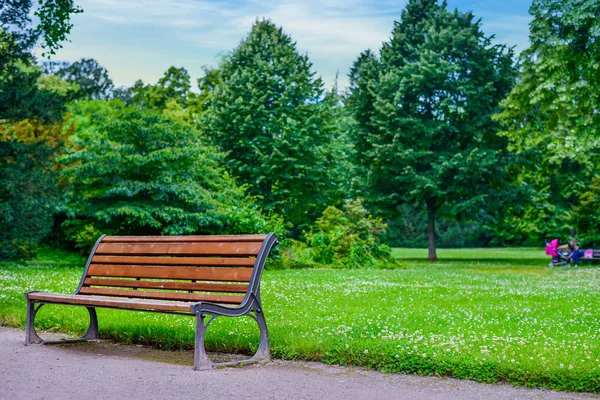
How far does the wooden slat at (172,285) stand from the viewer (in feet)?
20.6

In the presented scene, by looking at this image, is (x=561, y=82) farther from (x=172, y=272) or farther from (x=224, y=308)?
(x=224, y=308)

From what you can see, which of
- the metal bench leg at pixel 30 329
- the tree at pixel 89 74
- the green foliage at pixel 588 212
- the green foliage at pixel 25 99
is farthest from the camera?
the tree at pixel 89 74

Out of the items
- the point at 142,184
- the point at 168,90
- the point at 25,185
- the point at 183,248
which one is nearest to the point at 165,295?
the point at 183,248

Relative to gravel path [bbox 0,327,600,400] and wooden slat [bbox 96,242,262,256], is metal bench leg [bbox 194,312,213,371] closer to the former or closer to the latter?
gravel path [bbox 0,327,600,400]

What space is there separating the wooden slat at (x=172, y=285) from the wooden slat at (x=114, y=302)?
258 millimetres

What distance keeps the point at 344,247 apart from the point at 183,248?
15.9 meters

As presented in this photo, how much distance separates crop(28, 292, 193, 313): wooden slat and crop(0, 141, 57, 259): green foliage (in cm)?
1253

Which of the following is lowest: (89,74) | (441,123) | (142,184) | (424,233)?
(424,233)

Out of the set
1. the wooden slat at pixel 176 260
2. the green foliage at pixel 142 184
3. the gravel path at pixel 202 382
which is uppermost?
the green foliage at pixel 142 184

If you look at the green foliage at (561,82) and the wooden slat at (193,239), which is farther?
the green foliage at (561,82)

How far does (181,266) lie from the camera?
678 cm

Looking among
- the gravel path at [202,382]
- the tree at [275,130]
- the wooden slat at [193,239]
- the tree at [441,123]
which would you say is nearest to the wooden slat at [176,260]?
the wooden slat at [193,239]

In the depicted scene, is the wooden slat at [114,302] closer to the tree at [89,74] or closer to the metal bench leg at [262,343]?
the metal bench leg at [262,343]

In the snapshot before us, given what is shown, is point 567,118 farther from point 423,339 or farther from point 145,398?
point 145,398
